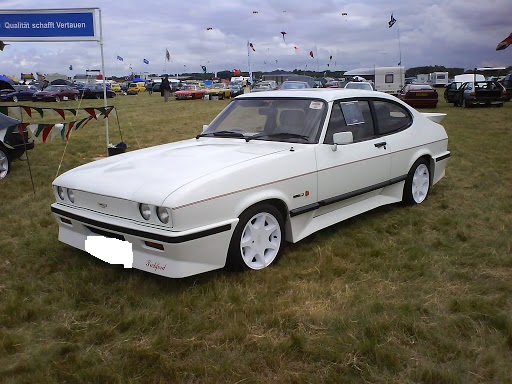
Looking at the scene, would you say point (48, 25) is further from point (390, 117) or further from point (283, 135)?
point (390, 117)

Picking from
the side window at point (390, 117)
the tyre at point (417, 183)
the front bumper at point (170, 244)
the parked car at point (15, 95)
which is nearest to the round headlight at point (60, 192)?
the front bumper at point (170, 244)

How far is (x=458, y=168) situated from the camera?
7.95 metres

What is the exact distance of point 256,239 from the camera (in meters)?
3.71

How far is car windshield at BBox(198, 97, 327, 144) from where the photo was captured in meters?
4.33

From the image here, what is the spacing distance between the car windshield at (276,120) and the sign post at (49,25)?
4.09 meters

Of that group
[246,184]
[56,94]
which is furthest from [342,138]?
[56,94]

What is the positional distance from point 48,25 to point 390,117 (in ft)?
18.8

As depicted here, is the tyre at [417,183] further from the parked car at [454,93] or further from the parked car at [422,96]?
the parked car at [454,93]

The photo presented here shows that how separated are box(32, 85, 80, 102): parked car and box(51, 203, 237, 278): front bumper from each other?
104ft

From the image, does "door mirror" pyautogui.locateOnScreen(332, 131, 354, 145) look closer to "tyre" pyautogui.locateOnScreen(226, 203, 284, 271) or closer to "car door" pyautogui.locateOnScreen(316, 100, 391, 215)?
"car door" pyautogui.locateOnScreen(316, 100, 391, 215)

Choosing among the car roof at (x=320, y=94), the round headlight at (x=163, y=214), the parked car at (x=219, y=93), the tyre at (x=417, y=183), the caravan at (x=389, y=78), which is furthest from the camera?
the caravan at (x=389, y=78)

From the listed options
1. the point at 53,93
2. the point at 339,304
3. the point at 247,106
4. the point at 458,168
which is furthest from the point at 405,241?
the point at 53,93

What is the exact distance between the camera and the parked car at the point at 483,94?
20.6m

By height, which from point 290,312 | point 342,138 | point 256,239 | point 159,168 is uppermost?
point 342,138
